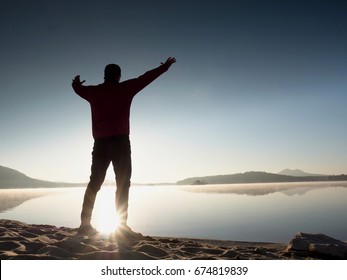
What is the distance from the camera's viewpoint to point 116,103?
241 inches

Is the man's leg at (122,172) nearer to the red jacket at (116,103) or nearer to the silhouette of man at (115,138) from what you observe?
the silhouette of man at (115,138)

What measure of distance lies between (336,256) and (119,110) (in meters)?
4.84

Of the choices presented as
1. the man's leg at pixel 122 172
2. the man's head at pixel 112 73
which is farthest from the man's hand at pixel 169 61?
the man's leg at pixel 122 172

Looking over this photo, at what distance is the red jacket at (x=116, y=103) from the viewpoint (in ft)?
19.9

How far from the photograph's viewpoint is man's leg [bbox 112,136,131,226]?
6.05m

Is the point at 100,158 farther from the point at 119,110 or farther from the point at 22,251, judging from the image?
the point at 22,251

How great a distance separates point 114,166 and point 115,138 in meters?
0.56

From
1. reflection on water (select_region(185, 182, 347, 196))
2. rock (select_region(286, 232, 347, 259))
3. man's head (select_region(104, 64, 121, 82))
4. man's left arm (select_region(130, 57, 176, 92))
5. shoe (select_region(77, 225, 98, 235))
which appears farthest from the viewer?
reflection on water (select_region(185, 182, 347, 196))

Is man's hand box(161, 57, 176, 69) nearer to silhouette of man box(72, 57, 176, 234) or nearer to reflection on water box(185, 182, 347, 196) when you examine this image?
silhouette of man box(72, 57, 176, 234)

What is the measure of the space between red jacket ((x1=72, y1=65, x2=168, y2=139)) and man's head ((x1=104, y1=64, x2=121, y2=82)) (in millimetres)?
111

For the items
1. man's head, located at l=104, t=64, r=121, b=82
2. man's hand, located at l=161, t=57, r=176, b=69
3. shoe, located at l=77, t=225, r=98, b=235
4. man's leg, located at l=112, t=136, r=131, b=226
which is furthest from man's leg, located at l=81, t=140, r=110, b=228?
man's hand, located at l=161, t=57, r=176, b=69

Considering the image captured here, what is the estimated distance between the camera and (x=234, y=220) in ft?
64.7

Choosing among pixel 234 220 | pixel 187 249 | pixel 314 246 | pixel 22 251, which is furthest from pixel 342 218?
pixel 22 251

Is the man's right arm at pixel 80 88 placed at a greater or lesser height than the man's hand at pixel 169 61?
lesser
